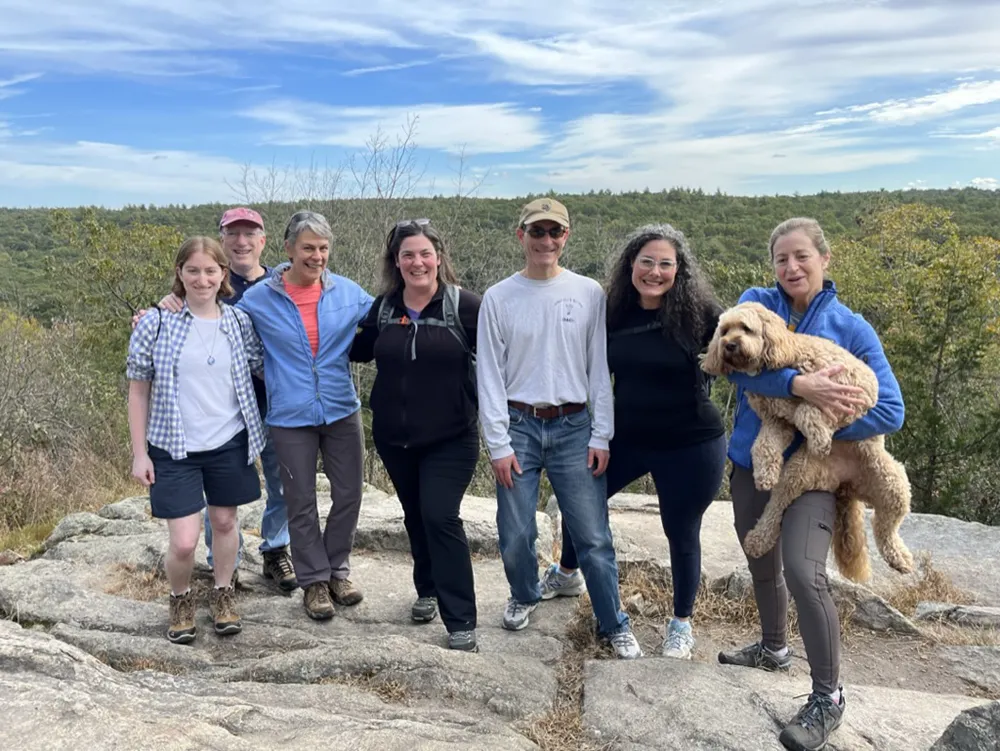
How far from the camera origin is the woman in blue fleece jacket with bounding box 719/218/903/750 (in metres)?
2.94

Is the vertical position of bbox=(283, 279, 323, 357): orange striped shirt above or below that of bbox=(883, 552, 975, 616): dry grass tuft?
above

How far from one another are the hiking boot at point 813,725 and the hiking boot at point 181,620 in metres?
2.97

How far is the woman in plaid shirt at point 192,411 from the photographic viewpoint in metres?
3.64

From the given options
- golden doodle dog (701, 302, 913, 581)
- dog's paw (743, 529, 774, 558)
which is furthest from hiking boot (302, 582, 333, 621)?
golden doodle dog (701, 302, 913, 581)

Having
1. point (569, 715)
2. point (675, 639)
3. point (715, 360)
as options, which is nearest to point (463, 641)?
point (569, 715)

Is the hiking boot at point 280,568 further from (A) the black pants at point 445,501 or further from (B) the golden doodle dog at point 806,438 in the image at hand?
(B) the golden doodle dog at point 806,438

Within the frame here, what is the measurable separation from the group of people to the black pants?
0.03 feet

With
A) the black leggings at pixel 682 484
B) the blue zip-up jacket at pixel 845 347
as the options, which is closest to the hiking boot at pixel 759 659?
the black leggings at pixel 682 484

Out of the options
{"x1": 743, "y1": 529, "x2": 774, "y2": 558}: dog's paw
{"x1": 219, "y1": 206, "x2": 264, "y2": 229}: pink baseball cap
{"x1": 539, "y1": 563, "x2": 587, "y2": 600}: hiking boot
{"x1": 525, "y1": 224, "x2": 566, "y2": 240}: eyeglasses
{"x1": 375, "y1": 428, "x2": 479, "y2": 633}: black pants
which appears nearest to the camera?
{"x1": 743, "y1": 529, "x2": 774, "y2": 558}: dog's paw

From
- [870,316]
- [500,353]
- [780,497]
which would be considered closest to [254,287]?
[500,353]

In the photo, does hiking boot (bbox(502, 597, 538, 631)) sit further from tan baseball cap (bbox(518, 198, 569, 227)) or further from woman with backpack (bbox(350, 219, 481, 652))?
A: tan baseball cap (bbox(518, 198, 569, 227))

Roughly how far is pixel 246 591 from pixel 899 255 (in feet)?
67.8

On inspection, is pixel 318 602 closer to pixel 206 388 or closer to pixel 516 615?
pixel 516 615

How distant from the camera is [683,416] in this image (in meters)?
3.47
